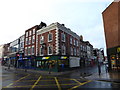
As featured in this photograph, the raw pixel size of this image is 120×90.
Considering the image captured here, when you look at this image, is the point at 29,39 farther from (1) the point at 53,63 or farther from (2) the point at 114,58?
(2) the point at 114,58

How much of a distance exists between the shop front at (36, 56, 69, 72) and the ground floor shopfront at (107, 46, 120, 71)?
9.89m

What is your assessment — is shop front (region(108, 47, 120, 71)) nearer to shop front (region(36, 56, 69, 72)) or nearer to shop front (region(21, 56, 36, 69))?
shop front (region(36, 56, 69, 72))

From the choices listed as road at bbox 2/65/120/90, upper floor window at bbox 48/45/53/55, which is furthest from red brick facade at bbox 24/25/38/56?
road at bbox 2/65/120/90

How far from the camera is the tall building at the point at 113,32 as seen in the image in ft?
54.5

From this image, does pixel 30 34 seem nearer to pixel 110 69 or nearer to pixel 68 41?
pixel 68 41

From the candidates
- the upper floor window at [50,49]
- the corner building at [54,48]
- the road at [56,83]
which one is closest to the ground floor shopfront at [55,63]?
the corner building at [54,48]

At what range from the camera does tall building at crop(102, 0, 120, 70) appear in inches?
654

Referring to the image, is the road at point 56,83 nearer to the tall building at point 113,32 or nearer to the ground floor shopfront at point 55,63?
the ground floor shopfront at point 55,63

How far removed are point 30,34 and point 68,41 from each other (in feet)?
42.1

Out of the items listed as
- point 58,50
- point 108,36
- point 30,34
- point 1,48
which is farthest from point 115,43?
point 1,48

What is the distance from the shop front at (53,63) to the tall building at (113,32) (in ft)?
33.6

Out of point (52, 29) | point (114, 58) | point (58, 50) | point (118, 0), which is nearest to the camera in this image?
point (118, 0)

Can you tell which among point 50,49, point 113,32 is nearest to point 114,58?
point 113,32

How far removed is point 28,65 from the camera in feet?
92.4
